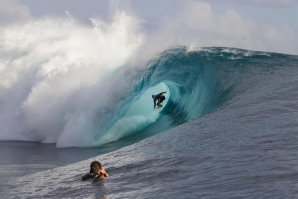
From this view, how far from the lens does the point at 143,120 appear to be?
17.1 meters

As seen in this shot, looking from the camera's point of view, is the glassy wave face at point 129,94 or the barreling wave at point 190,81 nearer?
the barreling wave at point 190,81

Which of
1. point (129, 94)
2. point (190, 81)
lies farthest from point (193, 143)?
point (190, 81)

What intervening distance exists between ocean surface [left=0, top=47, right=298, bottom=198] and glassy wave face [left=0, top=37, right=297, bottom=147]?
1.8 inches

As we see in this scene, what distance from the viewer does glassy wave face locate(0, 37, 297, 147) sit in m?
15.2

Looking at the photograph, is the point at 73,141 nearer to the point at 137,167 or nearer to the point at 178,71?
the point at 178,71

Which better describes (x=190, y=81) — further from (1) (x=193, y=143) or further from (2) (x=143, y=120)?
(1) (x=193, y=143)

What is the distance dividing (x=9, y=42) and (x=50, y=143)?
1117 cm

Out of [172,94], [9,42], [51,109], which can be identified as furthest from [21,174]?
[9,42]

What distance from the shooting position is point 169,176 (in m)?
7.24

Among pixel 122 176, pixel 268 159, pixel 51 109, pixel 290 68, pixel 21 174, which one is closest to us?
pixel 268 159

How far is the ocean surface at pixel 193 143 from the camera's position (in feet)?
21.7

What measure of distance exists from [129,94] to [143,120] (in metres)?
1.03

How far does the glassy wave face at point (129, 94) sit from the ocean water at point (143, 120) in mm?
39

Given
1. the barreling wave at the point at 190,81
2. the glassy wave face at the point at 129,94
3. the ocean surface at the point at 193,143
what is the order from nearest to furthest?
the ocean surface at the point at 193,143 → the barreling wave at the point at 190,81 → the glassy wave face at the point at 129,94
